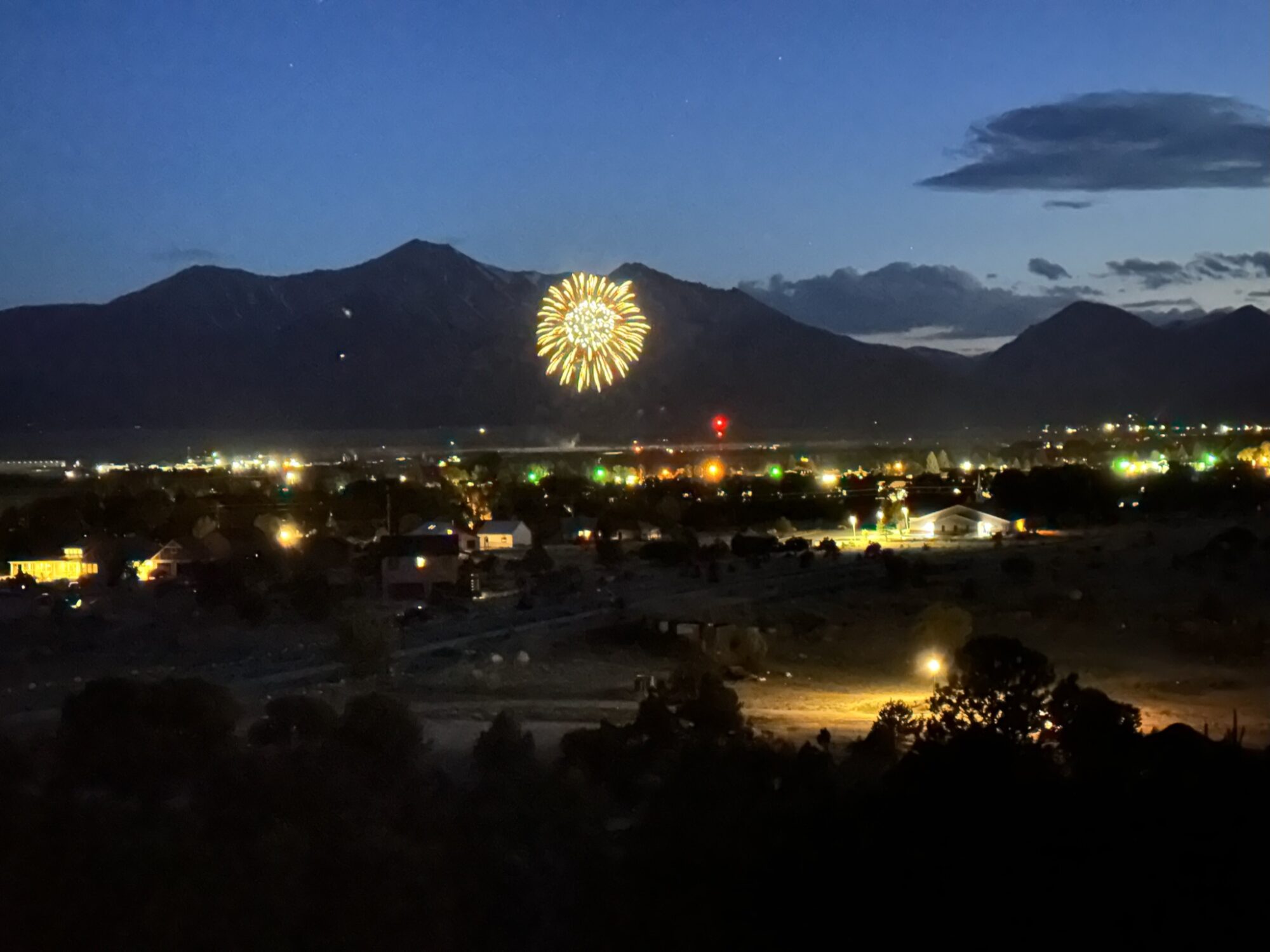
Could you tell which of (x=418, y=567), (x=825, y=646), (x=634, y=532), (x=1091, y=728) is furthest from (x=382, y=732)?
(x=634, y=532)

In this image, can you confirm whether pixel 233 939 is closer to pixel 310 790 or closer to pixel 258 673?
pixel 310 790

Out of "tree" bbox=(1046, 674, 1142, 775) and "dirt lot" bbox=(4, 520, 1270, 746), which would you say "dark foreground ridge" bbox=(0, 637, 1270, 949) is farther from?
"dirt lot" bbox=(4, 520, 1270, 746)

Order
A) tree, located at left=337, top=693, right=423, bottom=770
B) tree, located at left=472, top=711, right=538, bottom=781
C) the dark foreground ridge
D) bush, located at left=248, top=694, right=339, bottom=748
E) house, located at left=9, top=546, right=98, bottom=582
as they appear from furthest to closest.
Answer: house, located at left=9, top=546, right=98, bottom=582 → bush, located at left=248, top=694, right=339, bottom=748 → tree, located at left=337, top=693, right=423, bottom=770 → tree, located at left=472, top=711, right=538, bottom=781 → the dark foreground ridge

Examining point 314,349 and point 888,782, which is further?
point 314,349

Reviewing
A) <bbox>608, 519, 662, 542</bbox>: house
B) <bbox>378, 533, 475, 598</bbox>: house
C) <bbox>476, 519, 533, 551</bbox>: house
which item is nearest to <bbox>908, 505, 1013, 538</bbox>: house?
<bbox>608, 519, 662, 542</bbox>: house

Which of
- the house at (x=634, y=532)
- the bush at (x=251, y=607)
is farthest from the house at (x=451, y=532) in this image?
the bush at (x=251, y=607)

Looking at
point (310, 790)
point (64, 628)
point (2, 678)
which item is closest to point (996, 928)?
point (310, 790)
